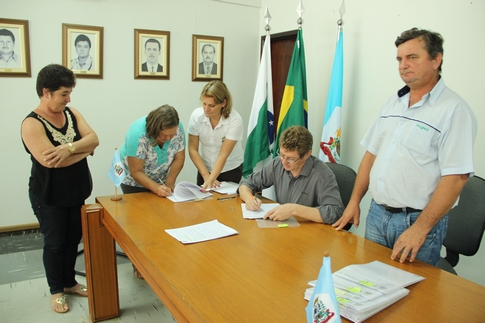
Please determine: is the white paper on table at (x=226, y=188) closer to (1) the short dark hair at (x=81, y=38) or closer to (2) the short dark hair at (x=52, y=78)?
(2) the short dark hair at (x=52, y=78)

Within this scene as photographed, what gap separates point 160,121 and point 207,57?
2.18 metres

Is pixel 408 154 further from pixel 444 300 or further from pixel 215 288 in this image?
pixel 215 288

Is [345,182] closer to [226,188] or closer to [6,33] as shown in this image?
[226,188]

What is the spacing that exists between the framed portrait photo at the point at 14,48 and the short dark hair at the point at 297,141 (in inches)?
106

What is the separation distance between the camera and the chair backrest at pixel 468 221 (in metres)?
1.89

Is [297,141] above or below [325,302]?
above

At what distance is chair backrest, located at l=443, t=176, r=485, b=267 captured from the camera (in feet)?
6.21

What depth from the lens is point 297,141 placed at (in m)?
1.97

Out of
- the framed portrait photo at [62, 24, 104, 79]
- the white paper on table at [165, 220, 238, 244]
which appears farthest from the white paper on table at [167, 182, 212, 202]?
the framed portrait photo at [62, 24, 104, 79]

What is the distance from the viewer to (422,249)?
5.31 ft

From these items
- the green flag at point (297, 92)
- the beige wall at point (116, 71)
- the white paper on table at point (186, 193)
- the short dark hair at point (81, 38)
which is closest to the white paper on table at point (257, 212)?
the white paper on table at point (186, 193)

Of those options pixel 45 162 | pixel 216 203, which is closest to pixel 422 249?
pixel 216 203

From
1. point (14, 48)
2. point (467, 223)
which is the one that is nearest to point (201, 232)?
point (467, 223)

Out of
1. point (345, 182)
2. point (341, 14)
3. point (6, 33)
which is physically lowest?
point (345, 182)
